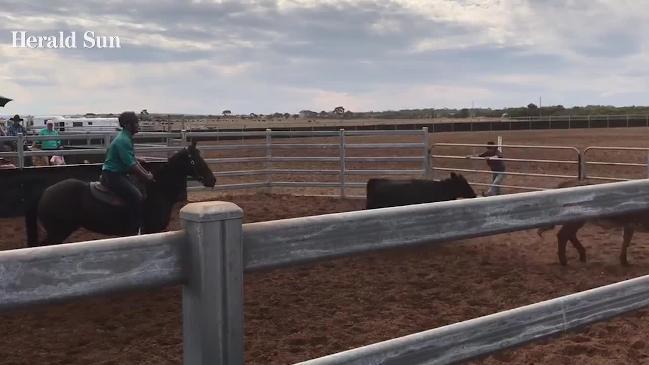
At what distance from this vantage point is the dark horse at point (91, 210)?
23.4 ft

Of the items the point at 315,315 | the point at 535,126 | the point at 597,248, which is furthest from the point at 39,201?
the point at 535,126

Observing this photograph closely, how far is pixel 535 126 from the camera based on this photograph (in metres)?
53.2

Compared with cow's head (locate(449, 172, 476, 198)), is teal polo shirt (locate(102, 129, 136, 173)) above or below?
above

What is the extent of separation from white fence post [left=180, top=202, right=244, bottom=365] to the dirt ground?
1.51 metres

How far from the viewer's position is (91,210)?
280 inches

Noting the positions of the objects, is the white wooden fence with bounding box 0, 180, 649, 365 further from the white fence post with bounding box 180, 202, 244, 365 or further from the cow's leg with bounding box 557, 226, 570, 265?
the cow's leg with bounding box 557, 226, 570, 265

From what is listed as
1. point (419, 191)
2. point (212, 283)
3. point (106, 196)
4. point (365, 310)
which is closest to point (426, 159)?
point (419, 191)

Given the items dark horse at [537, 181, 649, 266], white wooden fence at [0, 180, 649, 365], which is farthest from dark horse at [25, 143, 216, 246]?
white wooden fence at [0, 180, 649, 365]

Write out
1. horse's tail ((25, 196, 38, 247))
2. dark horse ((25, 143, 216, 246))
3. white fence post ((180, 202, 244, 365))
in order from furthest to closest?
horse's tail ((25, 196, 38, 247)), dark horse ((25, 143, 216, 246)), white fence post ((180, 202, 244, 365))

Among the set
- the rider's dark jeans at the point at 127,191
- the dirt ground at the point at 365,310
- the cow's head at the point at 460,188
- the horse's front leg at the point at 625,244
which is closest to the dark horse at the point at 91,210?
the rider's dark jeans at the point at 127,191

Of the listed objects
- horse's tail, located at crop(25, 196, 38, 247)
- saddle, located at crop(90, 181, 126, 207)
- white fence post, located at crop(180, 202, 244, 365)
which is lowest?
horse's tail, located at crop(25, 196, 38, 247)

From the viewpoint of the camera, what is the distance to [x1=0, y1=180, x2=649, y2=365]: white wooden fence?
4.41 ft

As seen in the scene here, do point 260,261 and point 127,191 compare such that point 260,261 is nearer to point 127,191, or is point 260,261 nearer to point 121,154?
point 121,154

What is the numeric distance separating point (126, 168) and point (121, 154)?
0.20 m
